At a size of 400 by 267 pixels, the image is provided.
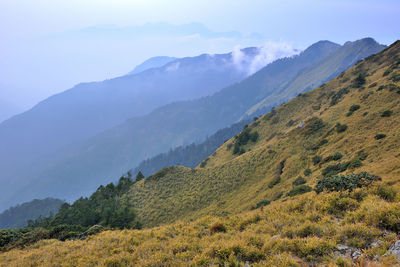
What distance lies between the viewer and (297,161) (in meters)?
31.9

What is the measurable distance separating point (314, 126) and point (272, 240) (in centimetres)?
3845

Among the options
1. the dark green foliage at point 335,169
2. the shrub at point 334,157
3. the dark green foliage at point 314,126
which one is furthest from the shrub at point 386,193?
the dark green foliage at point 314,126

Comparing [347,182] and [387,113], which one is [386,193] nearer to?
[347,182]

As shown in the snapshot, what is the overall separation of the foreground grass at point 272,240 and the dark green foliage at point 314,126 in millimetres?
31679

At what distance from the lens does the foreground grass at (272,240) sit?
7309 mm

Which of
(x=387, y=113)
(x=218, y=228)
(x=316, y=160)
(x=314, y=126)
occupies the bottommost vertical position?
(x=316, y=160)

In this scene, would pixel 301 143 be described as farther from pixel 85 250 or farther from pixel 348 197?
pixel 85 250

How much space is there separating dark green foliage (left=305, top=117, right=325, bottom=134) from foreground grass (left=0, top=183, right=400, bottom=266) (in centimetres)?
3168

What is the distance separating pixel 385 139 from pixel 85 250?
2884 centimetres

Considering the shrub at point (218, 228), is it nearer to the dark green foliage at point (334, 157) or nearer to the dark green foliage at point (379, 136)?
the dark green foliage at point (334, 157)

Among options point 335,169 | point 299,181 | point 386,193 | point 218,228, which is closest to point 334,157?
point 335,169

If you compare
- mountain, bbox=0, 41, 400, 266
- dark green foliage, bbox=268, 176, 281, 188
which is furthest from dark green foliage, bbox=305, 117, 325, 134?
dark green foliage, bbox=268, 176, 281, 188

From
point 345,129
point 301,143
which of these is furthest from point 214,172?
point 345,129

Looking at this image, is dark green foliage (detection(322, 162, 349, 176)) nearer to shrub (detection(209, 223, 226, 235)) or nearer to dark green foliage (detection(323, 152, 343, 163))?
dark green foliage (detection(323, 152, 343, 163))
